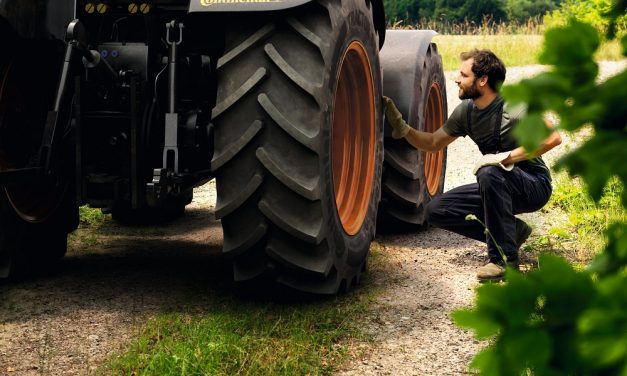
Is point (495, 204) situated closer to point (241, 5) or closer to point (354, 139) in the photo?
point (354, 139)

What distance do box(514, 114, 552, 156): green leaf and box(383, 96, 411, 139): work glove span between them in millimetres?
4482

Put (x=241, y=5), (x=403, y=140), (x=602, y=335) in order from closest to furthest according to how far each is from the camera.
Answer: (x=602, y=335)
(x=241, y=5)
(x=403, y=140)

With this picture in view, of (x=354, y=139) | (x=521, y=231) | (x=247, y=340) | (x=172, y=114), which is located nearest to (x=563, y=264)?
(x=247, y=340)

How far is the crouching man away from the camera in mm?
4840

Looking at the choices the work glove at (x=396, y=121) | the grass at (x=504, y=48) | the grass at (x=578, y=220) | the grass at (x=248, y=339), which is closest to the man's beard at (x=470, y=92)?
the work glove at (x=396, y=121)

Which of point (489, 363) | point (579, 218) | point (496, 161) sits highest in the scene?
point (489, 363)

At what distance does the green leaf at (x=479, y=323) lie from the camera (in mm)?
799

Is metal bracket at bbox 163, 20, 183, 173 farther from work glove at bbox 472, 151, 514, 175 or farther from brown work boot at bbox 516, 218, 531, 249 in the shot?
brown work boot at bbox 516, 218, 531, 249

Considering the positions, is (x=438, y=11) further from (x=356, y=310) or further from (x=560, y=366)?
(x=560, y=366)

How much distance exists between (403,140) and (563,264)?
16.6 ft

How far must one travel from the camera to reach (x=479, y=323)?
0.80 meters

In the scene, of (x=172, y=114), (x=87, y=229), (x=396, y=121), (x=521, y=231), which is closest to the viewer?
(x=172, y=114)

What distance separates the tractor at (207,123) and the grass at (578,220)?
1.25 meters

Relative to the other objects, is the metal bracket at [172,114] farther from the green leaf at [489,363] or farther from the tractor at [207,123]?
the green leaf at [489,363]
